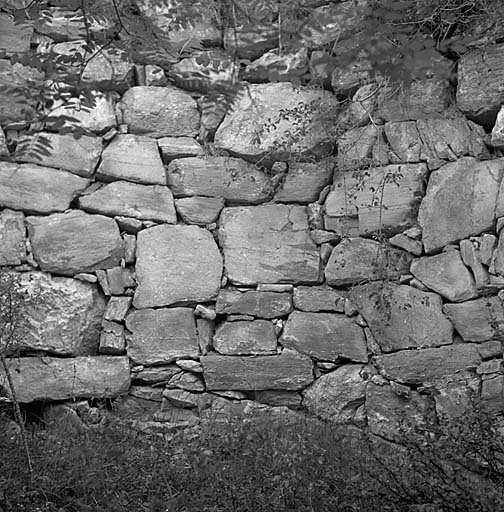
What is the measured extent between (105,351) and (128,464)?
948 millimetres

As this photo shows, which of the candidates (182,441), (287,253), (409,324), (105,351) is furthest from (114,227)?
(409,324)

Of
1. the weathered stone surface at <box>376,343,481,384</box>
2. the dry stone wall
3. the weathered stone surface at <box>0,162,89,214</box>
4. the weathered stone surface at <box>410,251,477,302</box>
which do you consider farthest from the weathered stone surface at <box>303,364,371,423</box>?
the weathered stone surface at <box>0,162,89,214</box>

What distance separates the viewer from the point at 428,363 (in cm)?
396

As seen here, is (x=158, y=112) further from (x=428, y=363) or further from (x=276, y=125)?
(x=428, y=363)

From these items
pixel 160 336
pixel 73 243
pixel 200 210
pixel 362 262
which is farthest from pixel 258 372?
pixel 73 243

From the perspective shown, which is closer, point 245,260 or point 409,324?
point 409,324

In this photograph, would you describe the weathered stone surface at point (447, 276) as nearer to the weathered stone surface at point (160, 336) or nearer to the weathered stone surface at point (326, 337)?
the weathered stone surface at point (326, 337)

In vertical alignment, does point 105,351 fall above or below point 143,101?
below

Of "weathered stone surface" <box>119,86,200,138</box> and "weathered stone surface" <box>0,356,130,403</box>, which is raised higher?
"weathered stone surface" <box>119,86,200,138</box>

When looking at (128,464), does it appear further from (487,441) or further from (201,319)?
(487,441)

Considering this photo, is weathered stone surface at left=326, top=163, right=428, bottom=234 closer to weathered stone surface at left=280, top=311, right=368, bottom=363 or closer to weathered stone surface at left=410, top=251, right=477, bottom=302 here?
weathered stone surface at left=410, top=251, right=477, bottom=302

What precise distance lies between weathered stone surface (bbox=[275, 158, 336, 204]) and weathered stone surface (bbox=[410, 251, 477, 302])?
0.68m

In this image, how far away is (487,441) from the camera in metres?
2.83

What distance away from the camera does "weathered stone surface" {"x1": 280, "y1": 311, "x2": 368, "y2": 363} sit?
4121 millimetres
